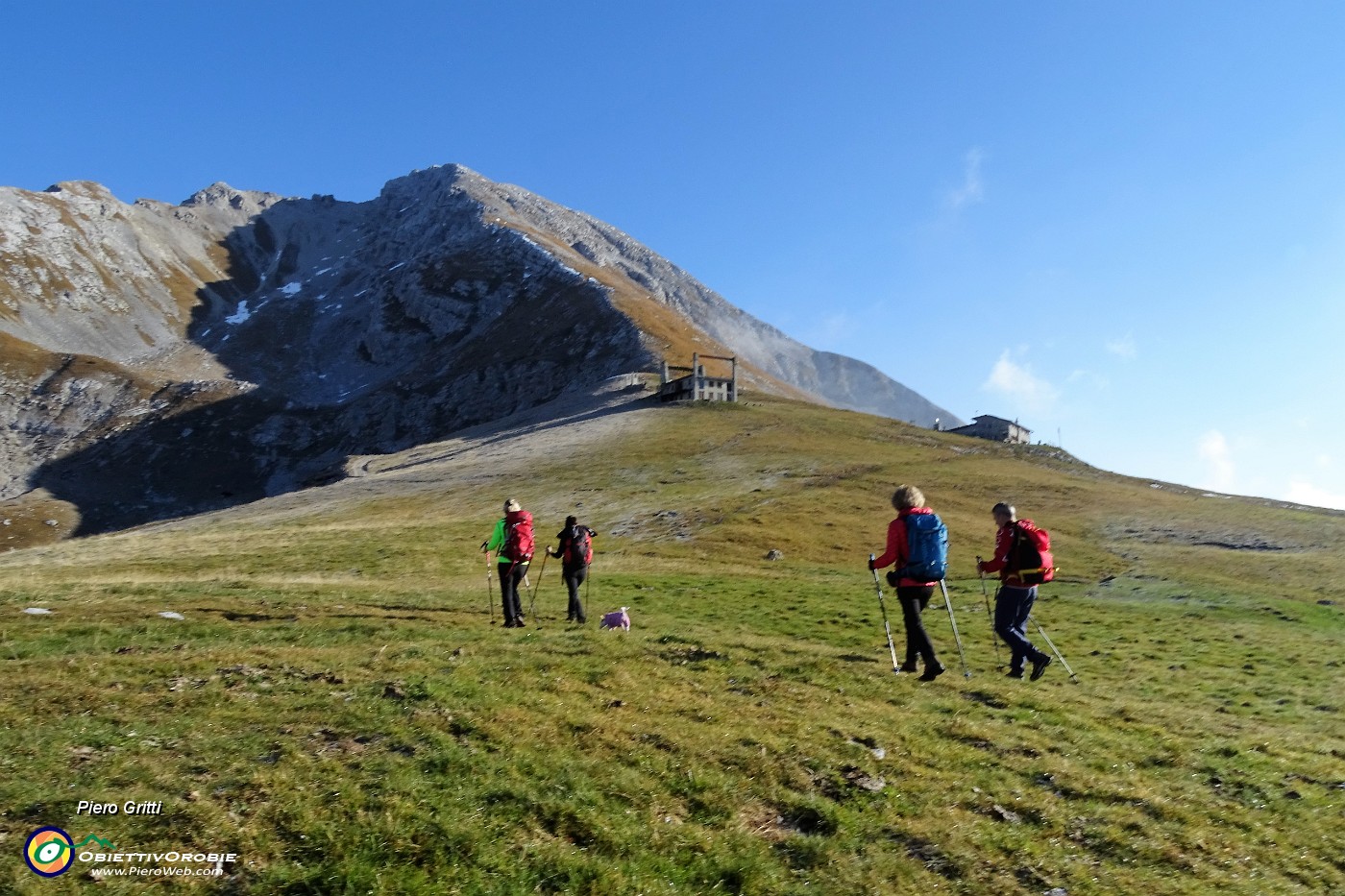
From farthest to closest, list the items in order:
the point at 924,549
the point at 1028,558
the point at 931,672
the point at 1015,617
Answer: the point at 1015,617 → the point at 1028,558 → the point at 931,672 → the point at 924,549

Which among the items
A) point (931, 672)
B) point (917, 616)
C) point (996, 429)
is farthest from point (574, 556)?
point (996, 429)

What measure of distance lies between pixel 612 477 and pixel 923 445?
130 ft

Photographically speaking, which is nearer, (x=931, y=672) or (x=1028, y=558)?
(x=931, y=672)

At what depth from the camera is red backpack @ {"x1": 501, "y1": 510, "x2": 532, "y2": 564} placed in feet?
70.5

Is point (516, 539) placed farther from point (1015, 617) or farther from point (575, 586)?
point (1015, 617)

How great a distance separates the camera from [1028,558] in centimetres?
1652

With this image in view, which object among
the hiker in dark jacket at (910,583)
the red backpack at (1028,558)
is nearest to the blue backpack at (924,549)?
the hiker in dark jacket at (910,583)

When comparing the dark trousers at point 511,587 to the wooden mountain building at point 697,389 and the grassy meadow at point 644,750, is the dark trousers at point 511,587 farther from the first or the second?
the wooden mountain building at point 697,389

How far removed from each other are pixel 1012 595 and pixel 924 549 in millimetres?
2877

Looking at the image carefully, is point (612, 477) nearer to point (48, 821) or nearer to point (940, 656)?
point (940, 656)

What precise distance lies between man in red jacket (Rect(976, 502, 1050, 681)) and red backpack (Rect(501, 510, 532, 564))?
38.6 feet

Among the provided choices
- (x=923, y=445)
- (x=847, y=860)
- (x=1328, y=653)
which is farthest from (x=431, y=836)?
(x=923, y=445)

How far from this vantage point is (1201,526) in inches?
2247

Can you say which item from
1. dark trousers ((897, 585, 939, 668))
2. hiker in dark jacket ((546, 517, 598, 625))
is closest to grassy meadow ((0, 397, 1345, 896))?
dark trousers ((897, 585, 939, 668))
